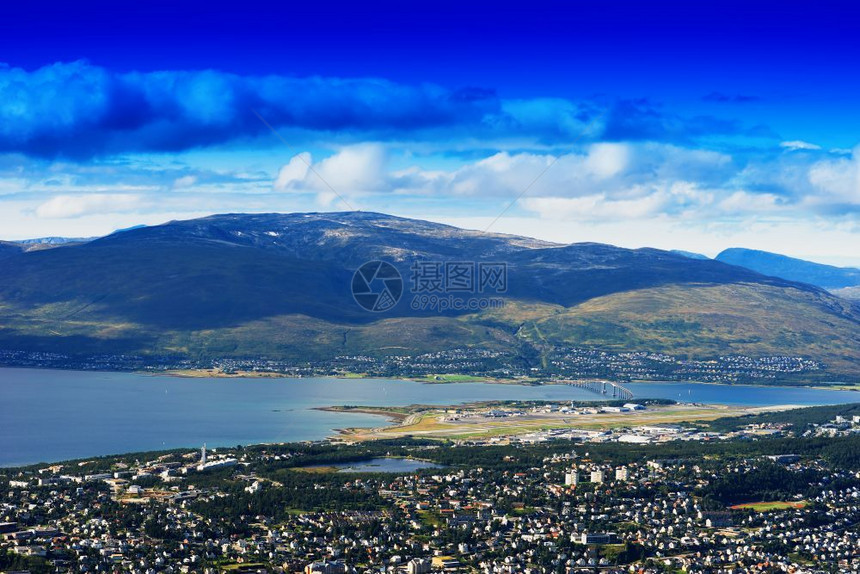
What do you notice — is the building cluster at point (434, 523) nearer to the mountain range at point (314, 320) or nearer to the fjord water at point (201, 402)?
the fjord water at point (201, 402)

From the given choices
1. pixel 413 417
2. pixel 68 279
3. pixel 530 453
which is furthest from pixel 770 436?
pixel 68 279

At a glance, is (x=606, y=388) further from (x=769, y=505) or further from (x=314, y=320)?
(x=769, y=505)

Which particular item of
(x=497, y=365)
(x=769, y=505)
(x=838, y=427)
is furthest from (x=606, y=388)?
(x=769, y=505)

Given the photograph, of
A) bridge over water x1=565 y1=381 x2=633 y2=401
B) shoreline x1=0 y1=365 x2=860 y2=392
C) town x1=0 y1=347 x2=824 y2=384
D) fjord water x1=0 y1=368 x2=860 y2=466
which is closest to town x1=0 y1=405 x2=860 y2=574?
fjord water x1=0 y1=368 x2=860 y2=466

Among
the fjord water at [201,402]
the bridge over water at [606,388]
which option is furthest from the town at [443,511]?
the bridge over water at [606,388]

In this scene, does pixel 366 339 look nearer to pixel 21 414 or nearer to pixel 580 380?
pixel 580 380
